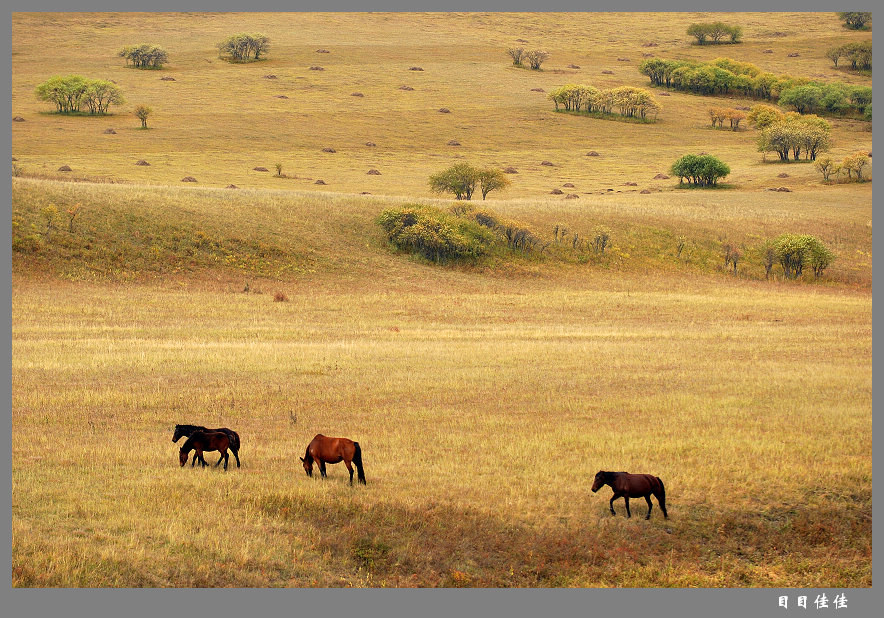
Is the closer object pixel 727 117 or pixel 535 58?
pixel 727 117

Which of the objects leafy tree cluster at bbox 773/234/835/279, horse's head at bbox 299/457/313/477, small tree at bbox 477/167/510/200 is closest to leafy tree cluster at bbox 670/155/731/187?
small tree at bbox 477/167/510/200

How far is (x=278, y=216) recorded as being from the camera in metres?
65.0

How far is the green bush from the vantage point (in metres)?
61.8

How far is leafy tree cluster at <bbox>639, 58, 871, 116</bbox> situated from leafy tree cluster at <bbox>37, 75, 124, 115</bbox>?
330ft

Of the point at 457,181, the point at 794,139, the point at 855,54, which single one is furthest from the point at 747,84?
the point at 457,181

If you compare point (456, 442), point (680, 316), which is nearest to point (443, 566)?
point (456, 442)

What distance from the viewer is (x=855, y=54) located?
181125 mm

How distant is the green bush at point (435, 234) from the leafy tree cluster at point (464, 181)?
65.4 ft

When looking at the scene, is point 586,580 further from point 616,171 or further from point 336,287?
point 616,171

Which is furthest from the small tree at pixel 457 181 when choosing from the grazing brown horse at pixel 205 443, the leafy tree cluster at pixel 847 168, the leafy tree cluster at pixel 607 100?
the grazing brown horse at pixel 205 443

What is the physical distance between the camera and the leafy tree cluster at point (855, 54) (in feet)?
589

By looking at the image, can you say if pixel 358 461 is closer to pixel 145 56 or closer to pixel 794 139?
pixel 794 139

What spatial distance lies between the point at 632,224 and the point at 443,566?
205 feet

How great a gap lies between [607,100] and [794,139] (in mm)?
39150
